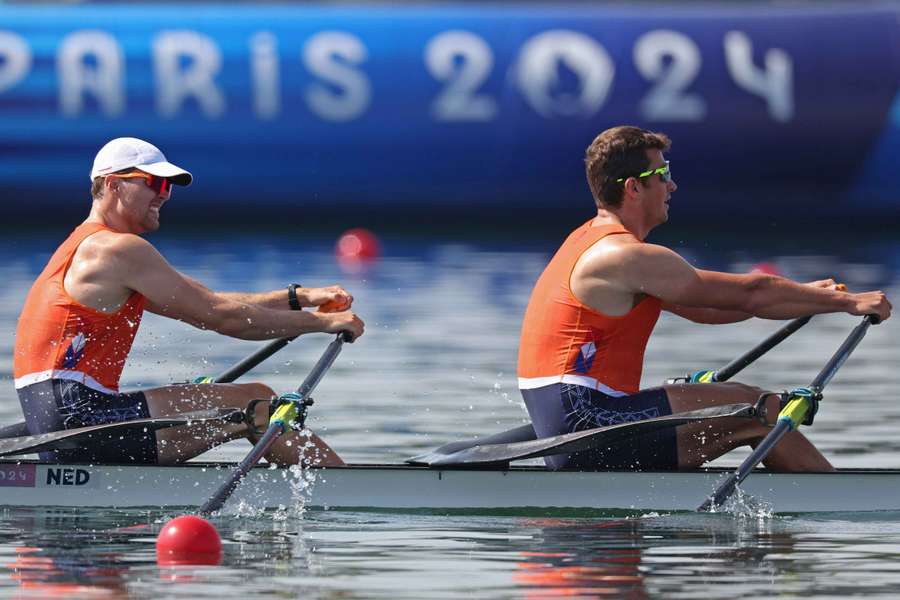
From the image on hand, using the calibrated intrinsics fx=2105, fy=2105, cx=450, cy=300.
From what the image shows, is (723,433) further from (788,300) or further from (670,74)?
(670,74)

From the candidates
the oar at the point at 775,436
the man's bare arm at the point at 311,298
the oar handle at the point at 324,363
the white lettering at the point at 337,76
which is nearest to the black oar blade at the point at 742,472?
the oar at the point at 775,436

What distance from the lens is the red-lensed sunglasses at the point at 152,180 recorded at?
8.94 m

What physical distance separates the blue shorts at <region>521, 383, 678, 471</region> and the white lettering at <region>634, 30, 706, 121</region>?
57.0ft

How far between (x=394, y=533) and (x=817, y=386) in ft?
6.33

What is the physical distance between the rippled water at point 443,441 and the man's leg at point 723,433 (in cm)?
33

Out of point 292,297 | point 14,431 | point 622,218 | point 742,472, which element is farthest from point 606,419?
point 14,431

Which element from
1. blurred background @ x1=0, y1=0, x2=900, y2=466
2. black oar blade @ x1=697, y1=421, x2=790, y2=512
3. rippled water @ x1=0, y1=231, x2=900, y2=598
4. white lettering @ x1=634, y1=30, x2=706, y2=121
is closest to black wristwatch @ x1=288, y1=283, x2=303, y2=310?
rippled water @ x1=0, y1=231, x2=900, y2=598

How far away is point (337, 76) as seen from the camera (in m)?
26.4

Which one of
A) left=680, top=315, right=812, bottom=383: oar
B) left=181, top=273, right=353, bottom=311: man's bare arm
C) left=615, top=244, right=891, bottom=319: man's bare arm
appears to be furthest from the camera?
left=680, top=315, right=812, bottom=383: oar

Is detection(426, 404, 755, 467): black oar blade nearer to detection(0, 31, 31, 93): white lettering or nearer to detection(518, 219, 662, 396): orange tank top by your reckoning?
detection(518, 219, 662, 396): orange tank top

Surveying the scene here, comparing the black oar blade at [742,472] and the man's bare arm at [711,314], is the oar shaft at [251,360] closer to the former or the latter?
the man's bare arm at [711,314]

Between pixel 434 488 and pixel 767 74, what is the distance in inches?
709

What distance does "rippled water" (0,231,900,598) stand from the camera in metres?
7.20

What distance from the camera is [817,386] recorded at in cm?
891
